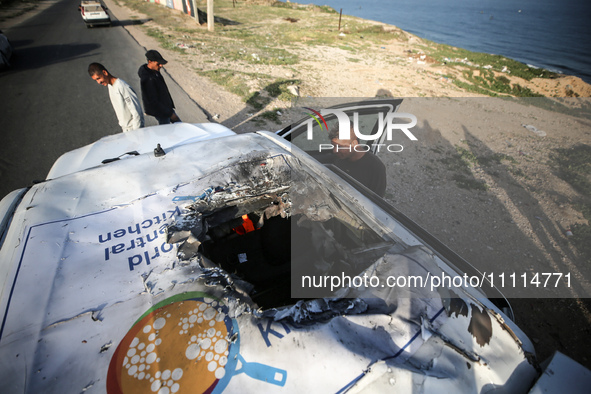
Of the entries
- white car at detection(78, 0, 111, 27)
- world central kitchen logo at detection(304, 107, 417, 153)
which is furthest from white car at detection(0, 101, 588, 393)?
white car at detection(78, 0, 111, 27)

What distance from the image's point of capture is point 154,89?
3.93 m

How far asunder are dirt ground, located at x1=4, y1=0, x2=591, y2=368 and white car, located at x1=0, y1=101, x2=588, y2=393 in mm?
2621

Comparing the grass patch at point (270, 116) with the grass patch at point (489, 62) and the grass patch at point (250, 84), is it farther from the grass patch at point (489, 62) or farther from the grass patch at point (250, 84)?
the grass patch at point (489, 62)

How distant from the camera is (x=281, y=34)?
15.8 meters

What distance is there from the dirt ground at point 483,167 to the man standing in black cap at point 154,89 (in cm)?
181

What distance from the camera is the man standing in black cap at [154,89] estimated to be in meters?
3.86

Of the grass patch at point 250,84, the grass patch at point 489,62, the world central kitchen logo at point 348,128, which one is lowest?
the grass patch at point 250,84

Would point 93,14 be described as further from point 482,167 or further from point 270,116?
point 482,167

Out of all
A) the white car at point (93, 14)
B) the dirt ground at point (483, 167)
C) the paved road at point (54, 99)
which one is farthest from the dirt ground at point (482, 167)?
the white car at point (93, 14)

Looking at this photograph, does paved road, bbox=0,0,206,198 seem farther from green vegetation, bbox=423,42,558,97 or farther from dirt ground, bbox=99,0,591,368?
green vegetation, bbox=423,42,558,97

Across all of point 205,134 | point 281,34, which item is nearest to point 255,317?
point 205,134

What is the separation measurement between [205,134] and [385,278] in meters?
2.37

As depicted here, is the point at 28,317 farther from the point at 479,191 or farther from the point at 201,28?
the point at 201,28

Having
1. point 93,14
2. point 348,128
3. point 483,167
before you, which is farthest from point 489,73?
point 93,14
